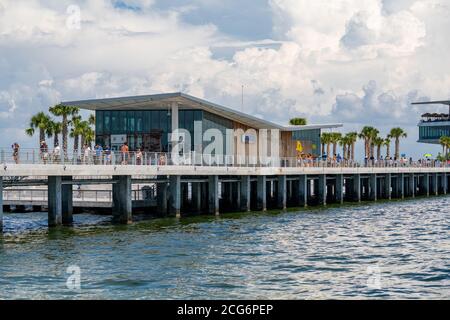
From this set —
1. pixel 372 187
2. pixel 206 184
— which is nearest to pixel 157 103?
pixel 206 184

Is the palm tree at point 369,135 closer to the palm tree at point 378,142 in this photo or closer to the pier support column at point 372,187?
the palm tree at point 378,142

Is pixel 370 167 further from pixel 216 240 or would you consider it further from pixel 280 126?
pixel 216 240

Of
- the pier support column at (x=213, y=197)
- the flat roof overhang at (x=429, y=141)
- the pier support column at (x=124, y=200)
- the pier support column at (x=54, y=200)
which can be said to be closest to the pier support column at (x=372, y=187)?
the pier support column at (x=213, y=197)

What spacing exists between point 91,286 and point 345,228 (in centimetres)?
2207

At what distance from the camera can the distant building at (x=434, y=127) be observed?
14188 centimetres

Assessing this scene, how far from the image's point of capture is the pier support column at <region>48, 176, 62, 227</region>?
3891 centimetres

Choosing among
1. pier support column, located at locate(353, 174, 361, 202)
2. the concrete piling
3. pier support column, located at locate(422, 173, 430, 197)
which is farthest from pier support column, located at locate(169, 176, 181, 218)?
pier support column, located at locate(422, 173, 430, 197)

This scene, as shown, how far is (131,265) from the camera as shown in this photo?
1051 inches

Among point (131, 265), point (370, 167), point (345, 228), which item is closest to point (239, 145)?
point (370, 167)

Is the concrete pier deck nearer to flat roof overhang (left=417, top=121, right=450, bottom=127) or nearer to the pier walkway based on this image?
the pier walkway

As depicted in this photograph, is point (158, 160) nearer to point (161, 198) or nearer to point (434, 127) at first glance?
point (161, 198)

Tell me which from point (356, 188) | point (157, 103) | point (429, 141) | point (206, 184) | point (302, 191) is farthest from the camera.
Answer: point (429, 141)

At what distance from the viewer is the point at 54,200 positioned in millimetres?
39156

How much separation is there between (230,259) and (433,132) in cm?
12310
